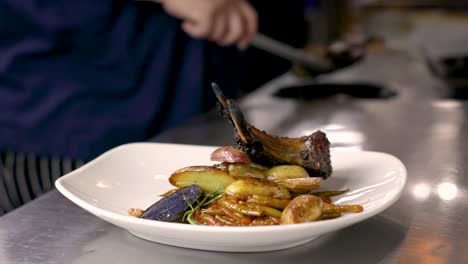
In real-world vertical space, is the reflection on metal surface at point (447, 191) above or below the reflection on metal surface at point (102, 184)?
below

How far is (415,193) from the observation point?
110 centimetres

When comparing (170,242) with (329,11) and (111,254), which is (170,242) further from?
(329,11)

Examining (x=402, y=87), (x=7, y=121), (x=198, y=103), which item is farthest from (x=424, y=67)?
(x=7, y=121)

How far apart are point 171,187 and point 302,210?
0.30m

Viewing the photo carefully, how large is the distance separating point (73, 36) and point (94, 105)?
0.64 feet

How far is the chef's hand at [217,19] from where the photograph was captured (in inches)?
71.0

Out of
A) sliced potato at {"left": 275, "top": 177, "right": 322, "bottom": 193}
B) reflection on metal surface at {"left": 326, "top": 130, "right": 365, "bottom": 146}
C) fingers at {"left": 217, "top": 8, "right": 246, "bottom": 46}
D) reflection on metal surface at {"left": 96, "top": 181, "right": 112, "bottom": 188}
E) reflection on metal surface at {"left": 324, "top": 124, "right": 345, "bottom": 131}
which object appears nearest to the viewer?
sliced potato at {"left": 275, "top": 177, "right": 322, "bottom": 193}

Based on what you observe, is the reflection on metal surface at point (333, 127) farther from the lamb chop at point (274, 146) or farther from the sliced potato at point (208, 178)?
the sliced potato at point (208, 178)

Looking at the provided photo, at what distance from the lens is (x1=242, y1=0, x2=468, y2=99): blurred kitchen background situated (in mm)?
3254

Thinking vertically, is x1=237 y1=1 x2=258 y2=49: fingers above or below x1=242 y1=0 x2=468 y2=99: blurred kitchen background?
above

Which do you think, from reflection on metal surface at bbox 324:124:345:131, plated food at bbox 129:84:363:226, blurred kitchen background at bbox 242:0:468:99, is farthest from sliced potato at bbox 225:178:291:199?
blurred kitchen background at bbox 242:0:468:99

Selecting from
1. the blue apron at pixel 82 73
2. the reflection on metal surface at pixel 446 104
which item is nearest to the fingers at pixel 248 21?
the blue apron at pixel 82 73

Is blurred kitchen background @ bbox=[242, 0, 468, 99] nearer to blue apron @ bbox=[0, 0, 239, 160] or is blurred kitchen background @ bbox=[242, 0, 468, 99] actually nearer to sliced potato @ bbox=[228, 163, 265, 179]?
blue apron @ bbox=[0, 0, 239, 160]

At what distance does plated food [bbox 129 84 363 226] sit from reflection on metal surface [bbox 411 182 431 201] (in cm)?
17
